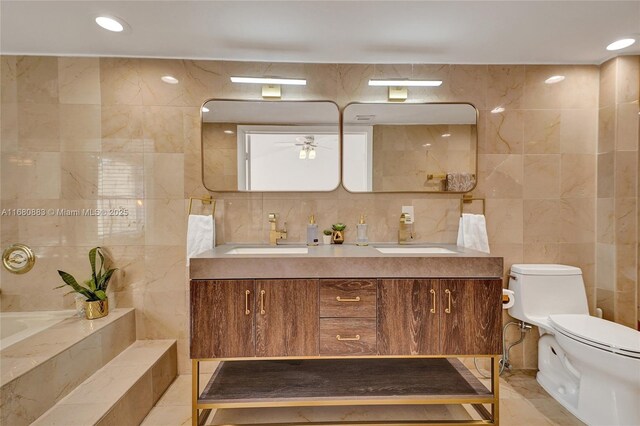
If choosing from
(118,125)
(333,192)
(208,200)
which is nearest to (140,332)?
(208,200)

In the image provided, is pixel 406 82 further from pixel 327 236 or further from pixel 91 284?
pixel 91 284

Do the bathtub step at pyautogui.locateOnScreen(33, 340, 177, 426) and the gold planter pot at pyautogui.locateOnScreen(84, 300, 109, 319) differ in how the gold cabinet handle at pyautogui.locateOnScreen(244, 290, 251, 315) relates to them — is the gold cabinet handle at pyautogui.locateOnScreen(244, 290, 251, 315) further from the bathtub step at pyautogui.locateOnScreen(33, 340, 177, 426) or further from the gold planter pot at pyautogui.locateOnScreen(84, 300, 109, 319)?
the gold planter pot at pyautogui.locateOnScreen(84, 300, 109, 319)

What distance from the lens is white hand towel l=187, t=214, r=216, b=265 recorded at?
1.95m

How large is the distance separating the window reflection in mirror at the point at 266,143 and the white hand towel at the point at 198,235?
234mm

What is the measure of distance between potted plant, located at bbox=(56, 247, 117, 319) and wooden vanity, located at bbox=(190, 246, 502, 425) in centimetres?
84

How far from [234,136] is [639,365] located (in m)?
2.48

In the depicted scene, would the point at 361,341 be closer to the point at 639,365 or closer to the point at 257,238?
the point at 257,238

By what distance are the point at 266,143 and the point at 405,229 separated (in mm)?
1124

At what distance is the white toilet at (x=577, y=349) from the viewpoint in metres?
1.47

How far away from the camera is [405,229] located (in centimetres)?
209

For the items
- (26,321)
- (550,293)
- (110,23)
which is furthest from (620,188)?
(26,321)

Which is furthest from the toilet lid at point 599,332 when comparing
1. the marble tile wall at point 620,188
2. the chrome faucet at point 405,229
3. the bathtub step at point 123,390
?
the bathtub step at point 123,390

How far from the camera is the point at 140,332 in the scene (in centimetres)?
205

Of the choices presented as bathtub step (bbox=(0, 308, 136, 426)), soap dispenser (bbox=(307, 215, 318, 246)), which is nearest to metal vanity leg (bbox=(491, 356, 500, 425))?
soap dispenser (bbox=(307, 215, 318, 246))
